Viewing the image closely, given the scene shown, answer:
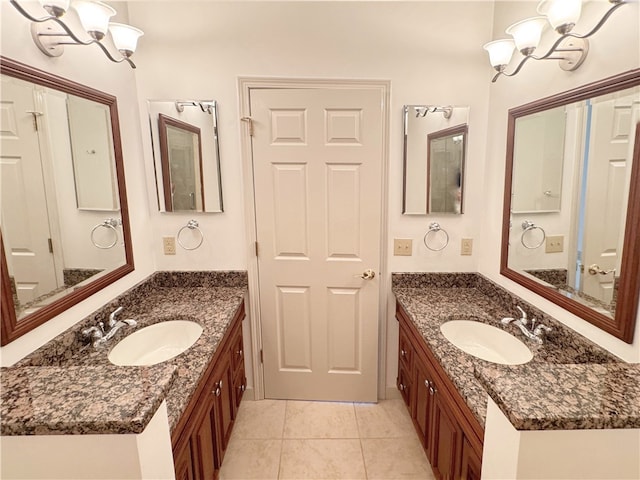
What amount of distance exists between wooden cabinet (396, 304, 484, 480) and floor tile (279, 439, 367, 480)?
0.42m

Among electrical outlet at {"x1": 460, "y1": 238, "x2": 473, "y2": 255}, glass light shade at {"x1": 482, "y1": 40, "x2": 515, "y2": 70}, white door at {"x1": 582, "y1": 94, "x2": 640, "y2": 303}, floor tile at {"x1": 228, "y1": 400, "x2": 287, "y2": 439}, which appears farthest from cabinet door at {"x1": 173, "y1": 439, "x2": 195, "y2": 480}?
glass light shade at {"x1": 482, "y1": 40, "x2": 515, "y2": 70}

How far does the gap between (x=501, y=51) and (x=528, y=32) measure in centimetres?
23

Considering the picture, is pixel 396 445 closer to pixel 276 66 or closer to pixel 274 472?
pixel 274 472

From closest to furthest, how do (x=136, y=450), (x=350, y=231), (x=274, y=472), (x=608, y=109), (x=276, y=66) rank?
(x=136, y=450)
(x=608, y=109)
(x=274, y=472)
(x=276, y=66)
(x=350, y=231)

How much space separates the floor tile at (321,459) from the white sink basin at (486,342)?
0.93m

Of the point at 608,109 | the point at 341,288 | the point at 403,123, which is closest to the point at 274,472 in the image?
the point at 341,288

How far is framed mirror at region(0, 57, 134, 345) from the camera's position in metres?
1.21

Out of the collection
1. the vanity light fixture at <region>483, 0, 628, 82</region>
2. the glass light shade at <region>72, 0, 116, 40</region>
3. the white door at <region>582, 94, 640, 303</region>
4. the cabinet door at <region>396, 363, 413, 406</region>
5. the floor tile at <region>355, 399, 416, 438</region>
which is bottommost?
the floor tile at <region>355, 399, 416, 438</region>

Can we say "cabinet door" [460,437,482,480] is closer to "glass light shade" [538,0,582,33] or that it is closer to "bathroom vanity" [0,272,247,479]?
"bathroom vanity" [0,272,247,479]

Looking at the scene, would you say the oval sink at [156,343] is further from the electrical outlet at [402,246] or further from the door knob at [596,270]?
the door knob at [596,270]

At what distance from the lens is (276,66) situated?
213cm

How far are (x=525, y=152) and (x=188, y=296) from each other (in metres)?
2.14

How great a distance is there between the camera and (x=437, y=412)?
1.69 m

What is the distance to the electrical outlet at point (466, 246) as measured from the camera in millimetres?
2334
